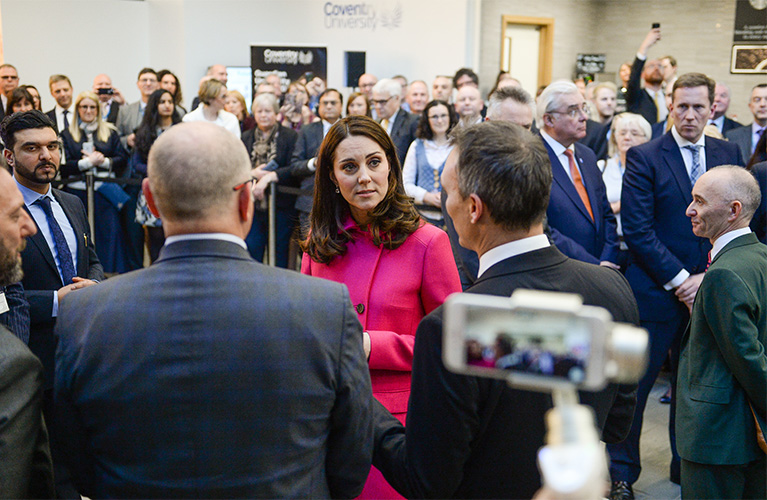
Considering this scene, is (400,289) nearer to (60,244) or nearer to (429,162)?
(60,244)

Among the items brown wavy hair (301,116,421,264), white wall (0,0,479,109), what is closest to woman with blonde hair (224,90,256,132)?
white wall (0,0,479,109)

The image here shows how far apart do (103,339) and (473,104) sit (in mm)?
4976

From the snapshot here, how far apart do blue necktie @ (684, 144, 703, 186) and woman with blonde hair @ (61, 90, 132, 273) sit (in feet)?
16.9

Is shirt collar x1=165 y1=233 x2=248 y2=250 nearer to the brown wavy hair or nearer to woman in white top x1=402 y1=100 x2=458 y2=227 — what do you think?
the brown wavy hair

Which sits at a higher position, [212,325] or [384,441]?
[212,325]

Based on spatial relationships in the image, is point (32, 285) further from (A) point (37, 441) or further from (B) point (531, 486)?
(B) point (531, 486)

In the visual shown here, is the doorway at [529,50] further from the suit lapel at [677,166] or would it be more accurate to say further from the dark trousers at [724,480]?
the dark trousers at [724,480]

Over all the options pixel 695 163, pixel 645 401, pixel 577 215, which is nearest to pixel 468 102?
pixel 695 163

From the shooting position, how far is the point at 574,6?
13.5 m

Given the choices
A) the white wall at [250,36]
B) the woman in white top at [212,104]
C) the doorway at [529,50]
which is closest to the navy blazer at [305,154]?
the woman in white top at [212,104]

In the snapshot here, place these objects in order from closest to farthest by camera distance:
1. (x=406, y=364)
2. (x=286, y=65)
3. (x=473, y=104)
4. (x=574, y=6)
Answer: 1. (x=406, y=364)
2. (x=473, y=104)
3. (x=286, y=65)
4. (x=574, y=6)

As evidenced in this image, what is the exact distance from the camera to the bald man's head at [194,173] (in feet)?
4.34

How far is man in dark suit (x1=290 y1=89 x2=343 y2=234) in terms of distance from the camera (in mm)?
6027

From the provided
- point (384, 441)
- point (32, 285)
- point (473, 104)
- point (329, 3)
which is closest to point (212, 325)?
point (384, 441)
